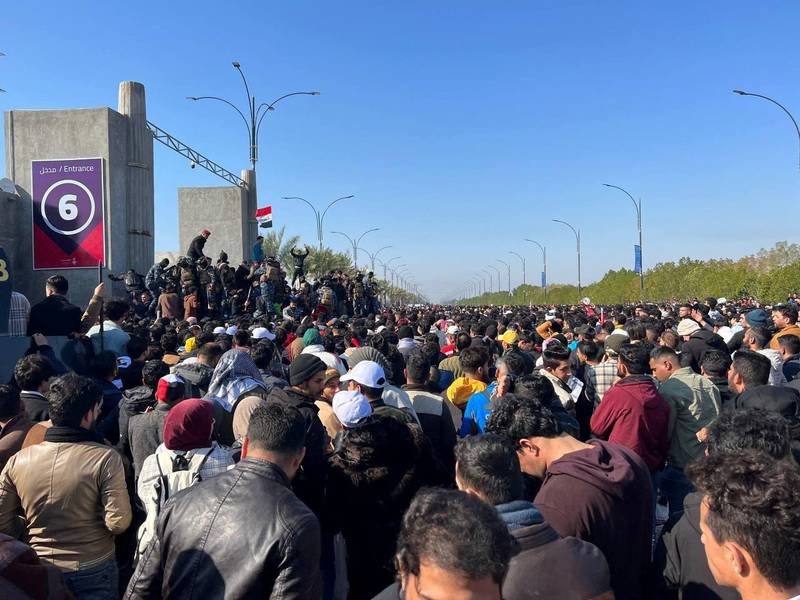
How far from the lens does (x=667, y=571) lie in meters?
3.15

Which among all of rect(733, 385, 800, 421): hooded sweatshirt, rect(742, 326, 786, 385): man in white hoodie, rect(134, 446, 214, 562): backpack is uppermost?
rect(742, 326, 786, 385): man in white hoodie

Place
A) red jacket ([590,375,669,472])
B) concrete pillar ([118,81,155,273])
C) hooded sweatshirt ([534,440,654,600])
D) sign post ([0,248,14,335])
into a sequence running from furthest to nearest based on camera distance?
concrete pillar ([118,81,155,273])
sign post ([0,248,14,335])
red jacket ([590,375,669,472])
hooded sweatshirt ([534,440,654,600])

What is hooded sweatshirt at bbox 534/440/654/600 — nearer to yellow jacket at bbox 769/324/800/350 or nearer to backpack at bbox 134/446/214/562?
backpack at bbox 134/446/214/562

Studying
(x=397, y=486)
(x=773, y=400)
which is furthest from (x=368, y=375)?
(x=773, y=400)

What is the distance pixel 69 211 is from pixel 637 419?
19427 millimetres

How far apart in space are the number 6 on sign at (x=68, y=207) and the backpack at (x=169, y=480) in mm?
18690

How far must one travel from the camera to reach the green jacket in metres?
5.59

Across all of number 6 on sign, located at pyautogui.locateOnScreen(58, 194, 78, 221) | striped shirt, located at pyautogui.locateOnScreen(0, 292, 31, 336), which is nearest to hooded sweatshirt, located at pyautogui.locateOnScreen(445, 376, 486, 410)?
striped shirt, located at pyautogui.locateOnScreen(0, 292, 31, 336)

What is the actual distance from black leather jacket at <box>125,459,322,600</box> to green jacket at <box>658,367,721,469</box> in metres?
3.89

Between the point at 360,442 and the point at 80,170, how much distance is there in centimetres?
1978

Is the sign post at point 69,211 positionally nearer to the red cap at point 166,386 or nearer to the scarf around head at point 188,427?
the red cap at point 166,386

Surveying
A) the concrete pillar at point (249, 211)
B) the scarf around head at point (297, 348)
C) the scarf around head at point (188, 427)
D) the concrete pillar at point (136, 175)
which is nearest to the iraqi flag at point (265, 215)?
the concrete pillar at point (249, 211)

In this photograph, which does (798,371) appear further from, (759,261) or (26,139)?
(759,261)

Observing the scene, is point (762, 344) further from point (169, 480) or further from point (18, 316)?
point (18, 316)
